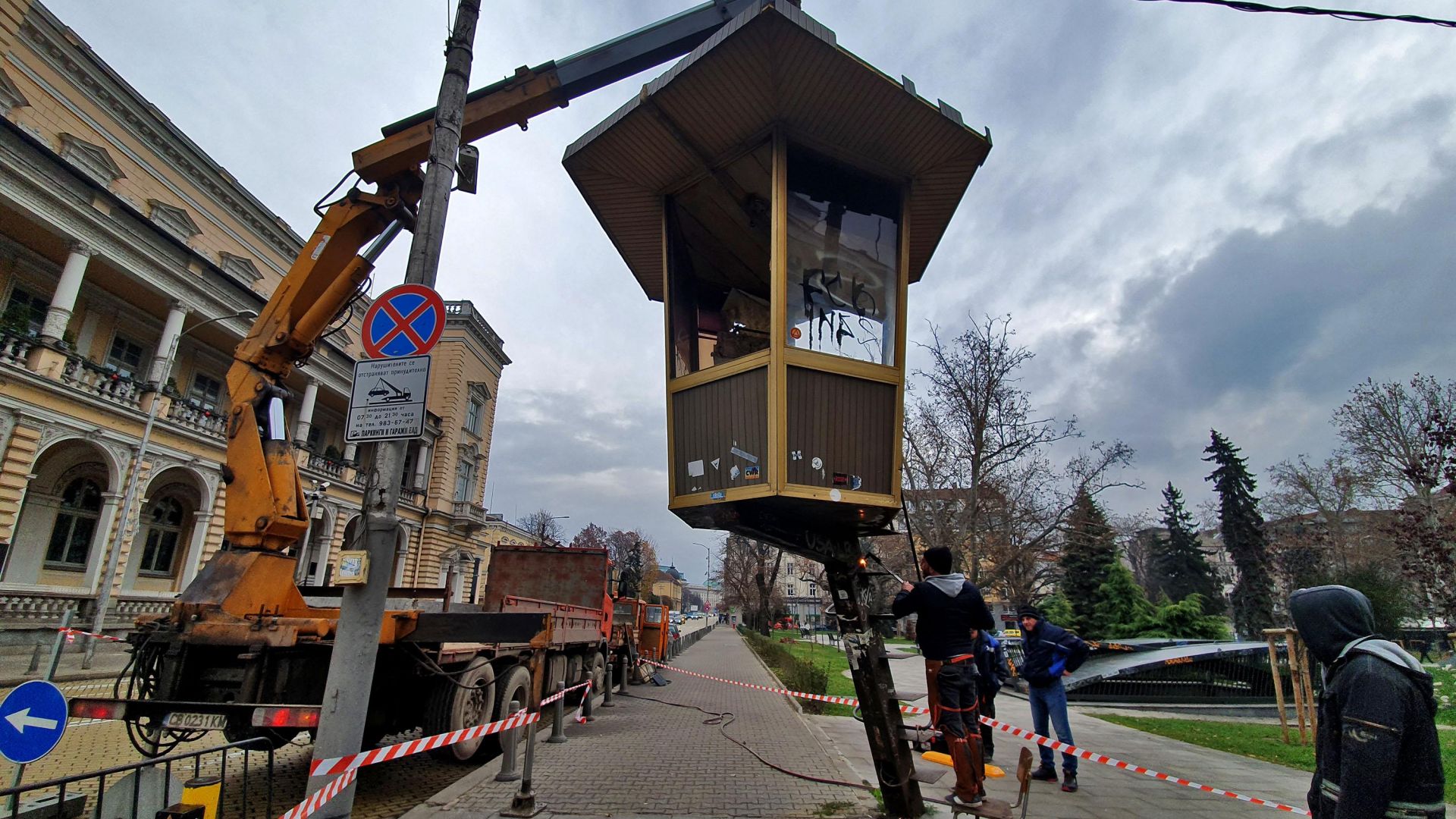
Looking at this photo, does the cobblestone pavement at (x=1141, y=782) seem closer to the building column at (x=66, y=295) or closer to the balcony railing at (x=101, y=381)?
the balcony railing at (x=101, y=381)

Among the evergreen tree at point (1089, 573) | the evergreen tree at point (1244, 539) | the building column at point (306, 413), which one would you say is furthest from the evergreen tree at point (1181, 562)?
the building column at point (306, 413)

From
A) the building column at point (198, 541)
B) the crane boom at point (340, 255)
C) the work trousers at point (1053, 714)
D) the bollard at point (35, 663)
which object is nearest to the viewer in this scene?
the work trousers at point (1053, 714)

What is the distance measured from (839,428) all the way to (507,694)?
505 centimetres

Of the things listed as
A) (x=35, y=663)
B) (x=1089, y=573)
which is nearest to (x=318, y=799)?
(x=35, y=663)

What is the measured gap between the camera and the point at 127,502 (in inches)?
615

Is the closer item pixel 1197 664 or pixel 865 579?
pixel 865 579

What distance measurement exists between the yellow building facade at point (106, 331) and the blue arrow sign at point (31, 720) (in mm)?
8952

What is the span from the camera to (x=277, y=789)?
571 cm

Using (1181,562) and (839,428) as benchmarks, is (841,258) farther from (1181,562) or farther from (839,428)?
(1181,562)

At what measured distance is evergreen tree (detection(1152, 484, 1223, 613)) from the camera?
43562 millimetres

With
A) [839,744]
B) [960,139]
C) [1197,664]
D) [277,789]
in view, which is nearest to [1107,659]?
[1197,664]

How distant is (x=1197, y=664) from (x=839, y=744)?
10747mm

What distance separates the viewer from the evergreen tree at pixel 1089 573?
23.4m

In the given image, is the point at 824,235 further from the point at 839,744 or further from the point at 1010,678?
the point at 1010,678
